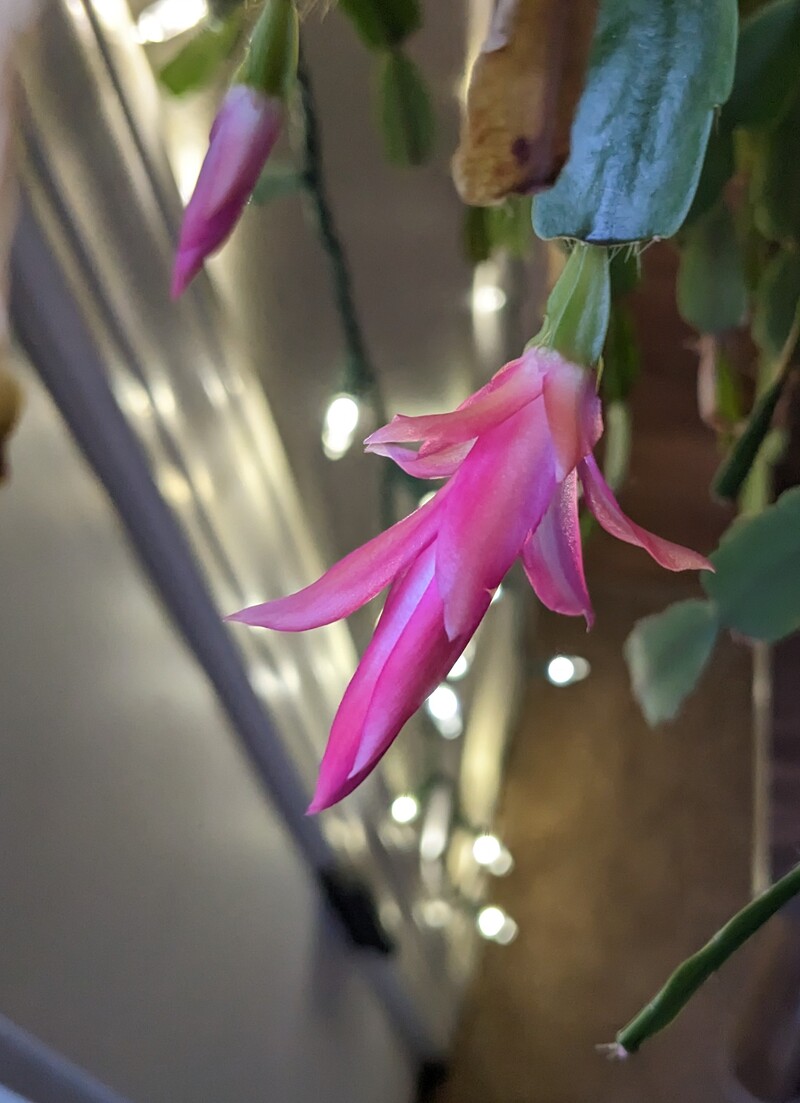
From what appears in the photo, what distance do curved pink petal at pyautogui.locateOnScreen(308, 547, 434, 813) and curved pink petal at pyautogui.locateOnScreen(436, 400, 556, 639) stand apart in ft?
0.05

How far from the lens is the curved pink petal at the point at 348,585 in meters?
0.23

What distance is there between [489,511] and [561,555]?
0.11 ft

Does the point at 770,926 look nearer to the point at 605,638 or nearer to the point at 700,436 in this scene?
the point at 700,436

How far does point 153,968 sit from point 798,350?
500mm

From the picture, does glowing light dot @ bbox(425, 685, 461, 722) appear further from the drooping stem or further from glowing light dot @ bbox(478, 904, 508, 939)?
glowing light dot @ bbox(478, 904, 508, 939)

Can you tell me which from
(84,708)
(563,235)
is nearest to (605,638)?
(84,708)

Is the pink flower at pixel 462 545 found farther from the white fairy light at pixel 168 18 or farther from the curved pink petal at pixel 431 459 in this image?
the white fairy light at pixel 168 18

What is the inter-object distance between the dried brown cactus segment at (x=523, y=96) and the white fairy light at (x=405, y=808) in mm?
758

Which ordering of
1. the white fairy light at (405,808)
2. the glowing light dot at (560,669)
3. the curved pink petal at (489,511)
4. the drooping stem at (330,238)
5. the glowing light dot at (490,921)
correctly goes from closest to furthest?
the curved pink petal at (489,511), the drooping stem at (330,238), the white fairy light at (405,808), the glowing light dot at (560,669), the glowing light dot at (490,921)

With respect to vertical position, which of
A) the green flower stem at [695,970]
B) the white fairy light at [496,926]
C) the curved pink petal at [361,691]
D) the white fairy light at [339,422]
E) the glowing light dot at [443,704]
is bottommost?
Result: the white fairy light at [496,926]

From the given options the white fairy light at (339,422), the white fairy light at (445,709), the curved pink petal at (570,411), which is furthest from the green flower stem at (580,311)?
the white fairy light at (445,709)

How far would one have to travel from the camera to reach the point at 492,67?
239 millimetres

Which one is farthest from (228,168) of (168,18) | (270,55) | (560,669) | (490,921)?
(490,921)

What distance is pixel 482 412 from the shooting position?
22 centimetres
